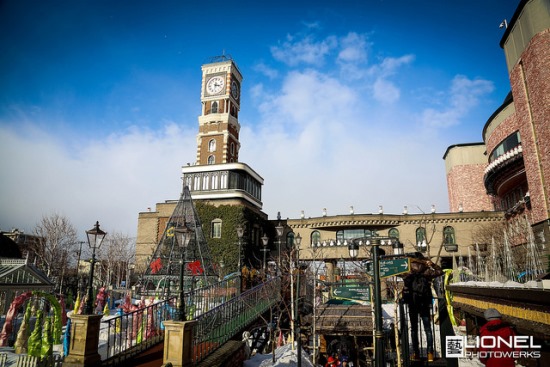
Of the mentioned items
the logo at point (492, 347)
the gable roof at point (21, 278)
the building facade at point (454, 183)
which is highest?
the building facade at point (454, 183)

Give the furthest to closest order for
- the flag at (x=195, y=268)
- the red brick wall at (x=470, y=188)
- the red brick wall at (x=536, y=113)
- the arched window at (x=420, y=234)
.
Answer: the red brick wall at (x=470, y=188), the arched window at (x=420, y=234), the flag at (x=195, y=268), the red brick wall at (x=536, y=113)

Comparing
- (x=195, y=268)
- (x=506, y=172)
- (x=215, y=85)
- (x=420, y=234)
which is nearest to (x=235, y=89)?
(x=215, y=85)

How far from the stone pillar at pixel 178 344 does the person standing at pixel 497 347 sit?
5901mm

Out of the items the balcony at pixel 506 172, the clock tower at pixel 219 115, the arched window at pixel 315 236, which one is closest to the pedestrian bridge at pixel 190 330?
the balcony at pixel 506 172

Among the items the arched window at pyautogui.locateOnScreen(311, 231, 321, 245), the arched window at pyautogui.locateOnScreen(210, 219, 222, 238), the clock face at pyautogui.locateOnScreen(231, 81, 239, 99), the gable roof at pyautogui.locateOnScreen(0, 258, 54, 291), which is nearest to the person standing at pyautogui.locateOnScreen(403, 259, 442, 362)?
the gable roof at pyautogui.locateOnScreen(0, 258, 54, 291)

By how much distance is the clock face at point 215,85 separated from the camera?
154 ft

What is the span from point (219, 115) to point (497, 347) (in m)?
43.6

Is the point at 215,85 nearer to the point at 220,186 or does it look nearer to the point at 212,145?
the point at 212,145

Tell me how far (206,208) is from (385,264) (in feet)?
104

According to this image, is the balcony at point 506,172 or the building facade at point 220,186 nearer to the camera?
the balcony at point 506,172

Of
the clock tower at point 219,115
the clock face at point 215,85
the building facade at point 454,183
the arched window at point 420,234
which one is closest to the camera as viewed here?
the building facade at point 454,183

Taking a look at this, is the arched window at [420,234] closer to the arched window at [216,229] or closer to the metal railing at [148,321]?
the arched window at [216,229]

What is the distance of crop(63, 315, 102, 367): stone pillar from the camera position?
26.4 ft

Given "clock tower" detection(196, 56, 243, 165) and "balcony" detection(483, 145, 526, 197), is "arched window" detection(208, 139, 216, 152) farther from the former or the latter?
"balcony" detection(483, 145, 526, 197)
